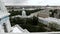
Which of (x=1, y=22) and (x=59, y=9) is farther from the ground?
(x=1, y=22)

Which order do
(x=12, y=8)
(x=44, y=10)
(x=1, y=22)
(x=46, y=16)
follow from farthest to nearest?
(x=44, y=10), (x=46, y=16), (x=12, y=8), (x=1, y=22)

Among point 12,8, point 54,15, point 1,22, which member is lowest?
point 54,15

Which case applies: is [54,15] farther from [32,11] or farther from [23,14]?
[23,14]

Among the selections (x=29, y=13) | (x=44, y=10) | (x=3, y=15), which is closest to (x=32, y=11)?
(x=29, y=13)

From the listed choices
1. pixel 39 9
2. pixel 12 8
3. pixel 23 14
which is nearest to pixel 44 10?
pixel 39 9

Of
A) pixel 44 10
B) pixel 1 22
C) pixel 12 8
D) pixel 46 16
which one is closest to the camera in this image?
pixel 1 22

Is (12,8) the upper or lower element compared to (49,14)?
upper

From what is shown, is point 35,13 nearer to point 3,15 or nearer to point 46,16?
point 46,16

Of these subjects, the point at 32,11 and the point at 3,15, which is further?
the point at 32,11

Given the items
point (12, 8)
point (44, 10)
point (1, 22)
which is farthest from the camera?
point (44, 10)
